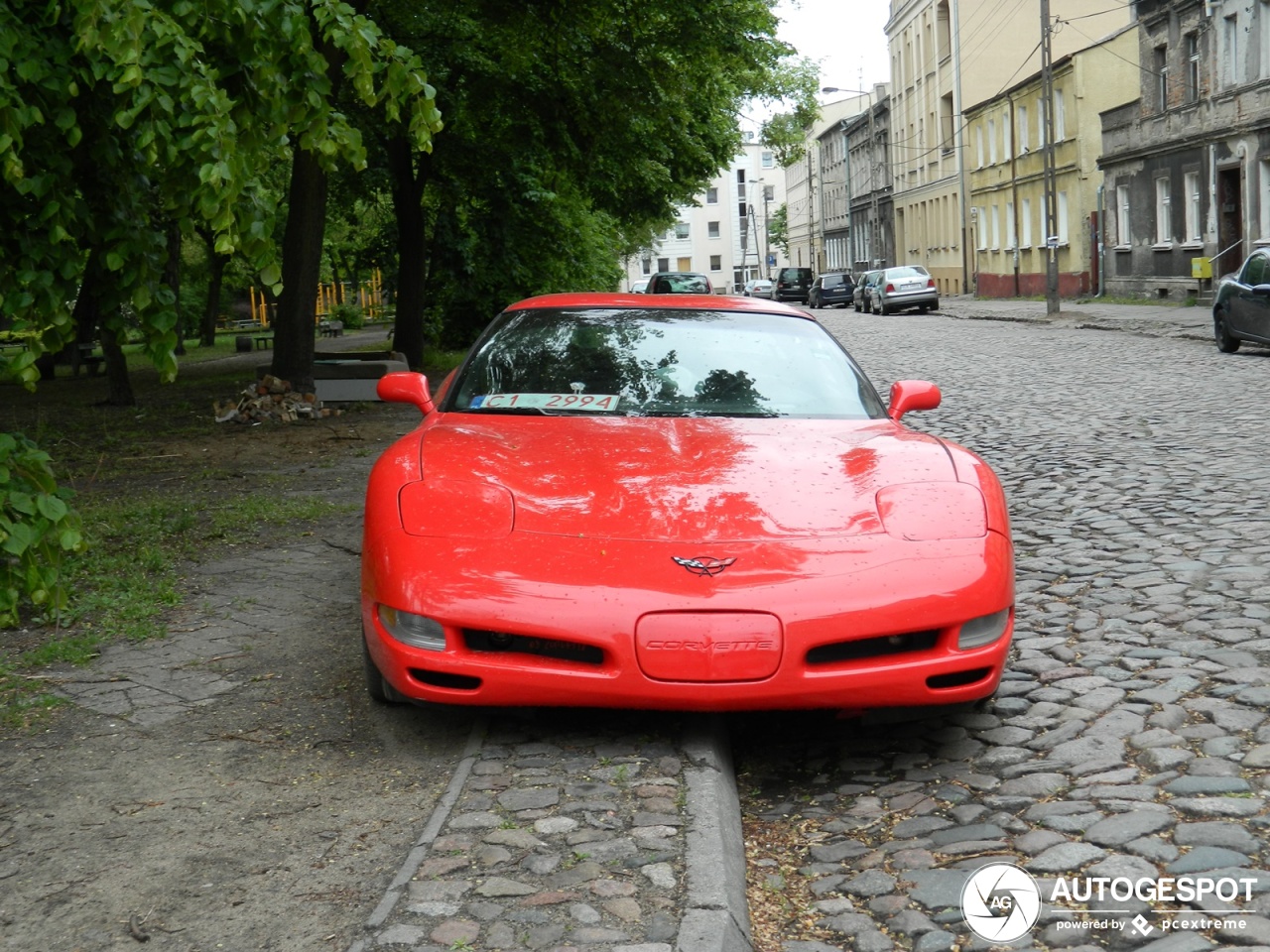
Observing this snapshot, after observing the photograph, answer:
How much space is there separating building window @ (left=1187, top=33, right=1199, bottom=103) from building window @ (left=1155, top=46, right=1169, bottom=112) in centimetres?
102

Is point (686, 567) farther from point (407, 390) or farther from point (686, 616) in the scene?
point (407, 390)

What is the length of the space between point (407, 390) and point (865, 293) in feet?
158

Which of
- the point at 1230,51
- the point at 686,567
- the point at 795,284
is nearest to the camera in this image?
the point at 686,567

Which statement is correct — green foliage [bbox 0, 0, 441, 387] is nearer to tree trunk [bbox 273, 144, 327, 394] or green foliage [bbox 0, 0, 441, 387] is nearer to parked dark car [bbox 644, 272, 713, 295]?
tree trunk [bbox 273, 144, 327, 394]

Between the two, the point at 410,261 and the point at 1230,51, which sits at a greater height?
the point at 1230,51

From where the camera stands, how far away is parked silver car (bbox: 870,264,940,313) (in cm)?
4722

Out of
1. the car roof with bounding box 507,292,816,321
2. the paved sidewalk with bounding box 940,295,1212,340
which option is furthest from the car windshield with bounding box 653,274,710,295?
the car roof with bounding box 507,292,816,321

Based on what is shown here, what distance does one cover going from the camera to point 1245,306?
20.2 meters

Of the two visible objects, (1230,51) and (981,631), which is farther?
(1230,51)

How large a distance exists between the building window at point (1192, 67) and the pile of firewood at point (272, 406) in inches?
1131

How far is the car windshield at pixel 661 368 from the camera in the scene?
18.6 feet

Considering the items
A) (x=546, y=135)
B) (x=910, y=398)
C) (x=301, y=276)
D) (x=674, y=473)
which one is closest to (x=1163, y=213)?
(x=546, y=135)

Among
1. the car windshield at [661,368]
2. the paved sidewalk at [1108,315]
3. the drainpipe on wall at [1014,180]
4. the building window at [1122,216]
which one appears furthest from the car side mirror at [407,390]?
the drainpipe on wall at [1014,180]

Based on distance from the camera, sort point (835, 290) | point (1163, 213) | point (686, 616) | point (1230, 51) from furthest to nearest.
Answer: point (835, 290) < point (1163, 213) < point (1230, 51) < point (686, 616)
